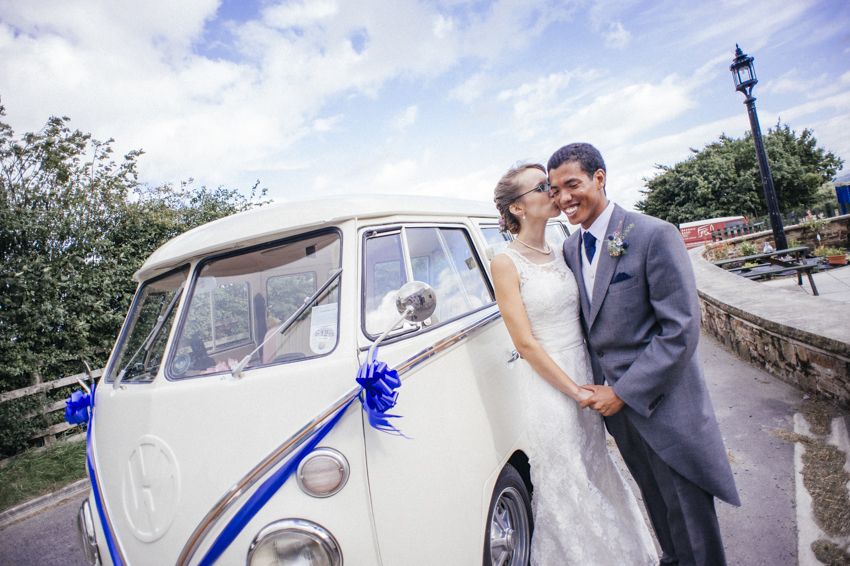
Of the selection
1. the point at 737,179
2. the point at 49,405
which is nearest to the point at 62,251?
the point at 49,405

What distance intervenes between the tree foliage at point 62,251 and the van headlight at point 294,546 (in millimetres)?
6975

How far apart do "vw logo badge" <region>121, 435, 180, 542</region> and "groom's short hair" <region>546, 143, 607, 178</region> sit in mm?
2113

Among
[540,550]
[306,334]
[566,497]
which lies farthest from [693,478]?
[306,334]

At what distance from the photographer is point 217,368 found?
6.50ft

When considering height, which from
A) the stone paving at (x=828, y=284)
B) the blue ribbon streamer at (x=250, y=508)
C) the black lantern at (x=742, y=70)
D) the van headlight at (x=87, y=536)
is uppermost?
the black lantern at (x=742, y=70)

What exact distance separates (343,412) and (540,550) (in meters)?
1.38

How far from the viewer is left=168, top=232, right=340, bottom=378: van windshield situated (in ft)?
6.11

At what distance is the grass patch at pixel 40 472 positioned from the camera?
5.30 meters

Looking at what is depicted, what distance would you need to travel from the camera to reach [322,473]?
5.04ft

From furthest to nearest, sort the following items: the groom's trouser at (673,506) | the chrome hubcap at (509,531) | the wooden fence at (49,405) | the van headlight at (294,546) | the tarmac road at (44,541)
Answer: the wooden fence at (49,405) < the tarmac road at (44,541) < the chrome hubcap at (509,531) < the groom's trouser at (673,506) < the van headlight at (294,546)

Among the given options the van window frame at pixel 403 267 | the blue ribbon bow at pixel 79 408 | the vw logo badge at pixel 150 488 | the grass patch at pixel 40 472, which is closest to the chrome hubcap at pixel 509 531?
the van window frame at pixel 403 267

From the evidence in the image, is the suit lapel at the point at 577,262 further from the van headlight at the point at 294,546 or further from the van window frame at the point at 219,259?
the van headlight at the point at 294,546

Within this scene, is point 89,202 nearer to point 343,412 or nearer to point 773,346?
point 343,412

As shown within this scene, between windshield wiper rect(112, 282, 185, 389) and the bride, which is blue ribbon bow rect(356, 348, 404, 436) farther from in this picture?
windshield wiper rect(112, 282, 185, 389)
